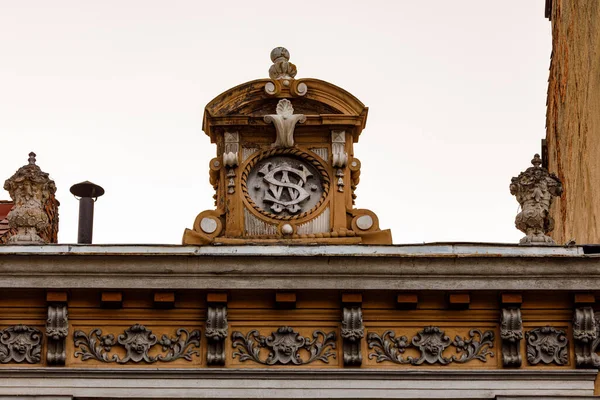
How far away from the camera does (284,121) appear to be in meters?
19.5

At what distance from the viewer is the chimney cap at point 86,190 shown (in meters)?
22.4

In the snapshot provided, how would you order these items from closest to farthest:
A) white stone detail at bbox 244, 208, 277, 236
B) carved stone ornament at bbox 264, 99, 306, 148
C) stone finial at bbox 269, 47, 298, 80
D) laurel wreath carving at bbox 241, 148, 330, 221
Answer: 1. white stone detail at bbox 244, 208, 277, 236
2. laurel wreath carving at bbox 241, 148, 330, 221
3. carved stone ornament at bbox 264, 99, 306, 148
4. stone finial at bbox 269, 47, 298, 80

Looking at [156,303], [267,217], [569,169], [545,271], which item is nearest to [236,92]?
[267,217]

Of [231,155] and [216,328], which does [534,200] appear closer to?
[231,155]

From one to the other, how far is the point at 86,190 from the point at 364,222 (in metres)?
4.82

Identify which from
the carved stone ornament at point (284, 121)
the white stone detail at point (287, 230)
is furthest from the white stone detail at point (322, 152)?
the white stone detail at point (287, 230)

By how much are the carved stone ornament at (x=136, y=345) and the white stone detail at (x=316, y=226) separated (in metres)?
1.76

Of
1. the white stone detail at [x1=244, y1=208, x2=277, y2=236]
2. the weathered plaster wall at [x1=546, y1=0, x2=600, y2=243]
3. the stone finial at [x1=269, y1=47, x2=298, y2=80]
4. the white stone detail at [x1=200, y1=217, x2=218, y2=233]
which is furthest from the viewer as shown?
the weathered plaster wall at [x1=546, y1=0, x2=600, y2=243]

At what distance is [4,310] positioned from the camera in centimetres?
1836

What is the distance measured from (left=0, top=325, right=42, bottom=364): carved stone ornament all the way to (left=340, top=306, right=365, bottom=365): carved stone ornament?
3.22 m

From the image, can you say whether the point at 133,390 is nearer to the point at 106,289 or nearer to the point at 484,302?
the point at 106,289

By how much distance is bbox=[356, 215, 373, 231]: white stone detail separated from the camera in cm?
1905

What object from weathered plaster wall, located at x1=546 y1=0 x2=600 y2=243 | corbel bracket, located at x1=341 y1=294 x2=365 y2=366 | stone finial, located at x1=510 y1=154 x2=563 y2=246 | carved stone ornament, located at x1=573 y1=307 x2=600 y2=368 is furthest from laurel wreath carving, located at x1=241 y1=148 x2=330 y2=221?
weathered plaster wall, located at x1=546 y1=0 x2=600 y2=243

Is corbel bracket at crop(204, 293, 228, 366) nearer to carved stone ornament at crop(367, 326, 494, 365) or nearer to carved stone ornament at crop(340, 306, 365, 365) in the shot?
carved stone ornament at crop(340, 306, 365, 365)
